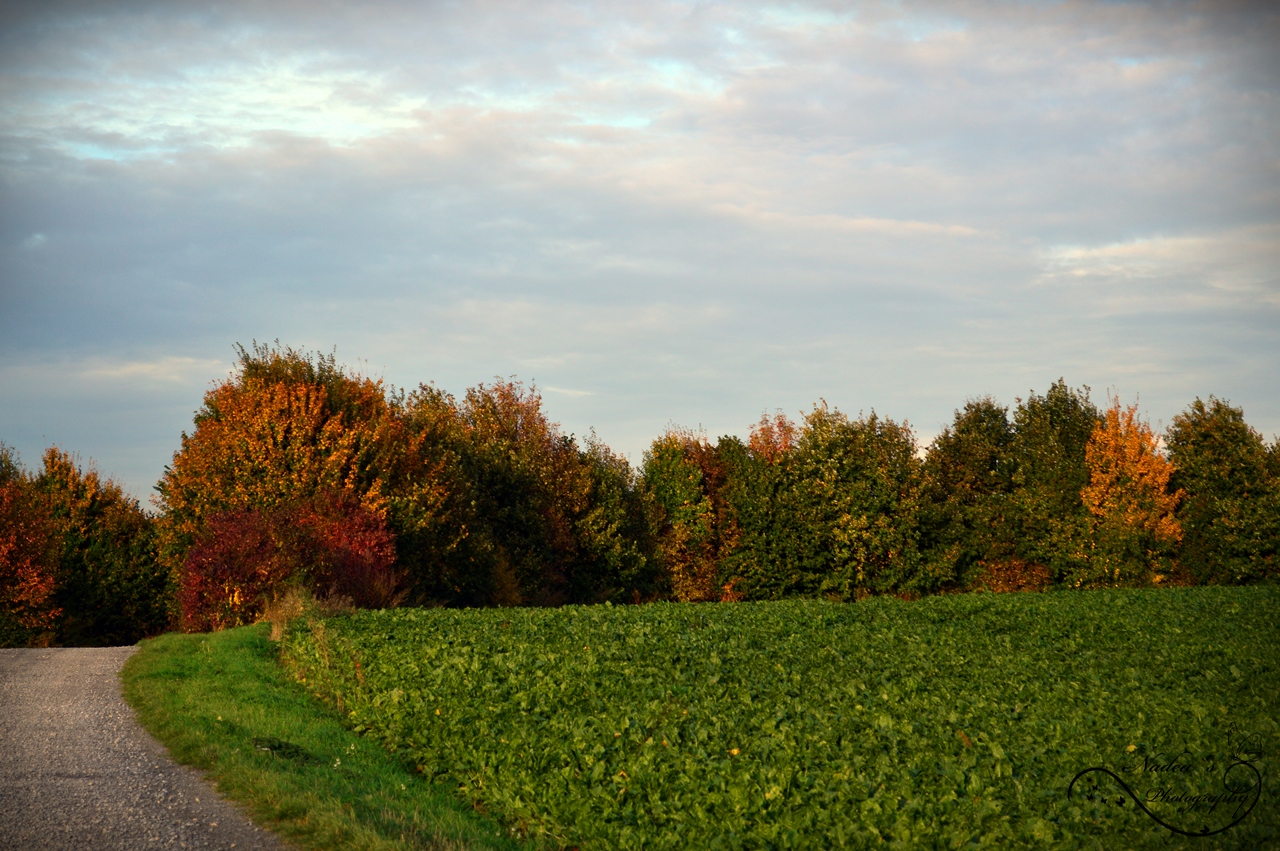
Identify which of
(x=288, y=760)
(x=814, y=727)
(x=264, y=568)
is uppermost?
(x=264, y=568)

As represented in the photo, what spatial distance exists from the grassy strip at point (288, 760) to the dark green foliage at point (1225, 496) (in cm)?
4800

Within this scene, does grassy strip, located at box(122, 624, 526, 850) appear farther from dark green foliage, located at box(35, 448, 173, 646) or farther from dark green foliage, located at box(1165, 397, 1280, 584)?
dark green foliage, located at box(1165, 397, 1280, 584)

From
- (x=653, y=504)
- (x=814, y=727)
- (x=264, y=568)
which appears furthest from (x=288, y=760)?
(x=653, y=504)

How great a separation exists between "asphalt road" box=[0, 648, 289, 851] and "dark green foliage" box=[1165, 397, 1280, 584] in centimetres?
5074

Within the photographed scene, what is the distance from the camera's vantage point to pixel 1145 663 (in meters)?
17.1

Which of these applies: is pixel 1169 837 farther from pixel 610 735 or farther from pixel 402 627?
pixel 402 627

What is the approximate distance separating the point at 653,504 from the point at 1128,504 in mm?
27165

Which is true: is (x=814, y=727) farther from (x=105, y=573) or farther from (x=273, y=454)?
(x=105, y=573)

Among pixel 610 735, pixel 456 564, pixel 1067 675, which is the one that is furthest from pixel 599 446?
pixel 610 735

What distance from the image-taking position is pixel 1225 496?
49.2m

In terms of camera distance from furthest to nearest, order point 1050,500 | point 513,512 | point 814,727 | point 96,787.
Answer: point 1050,500 → point 513,512 → point 814,727 → point 96,787

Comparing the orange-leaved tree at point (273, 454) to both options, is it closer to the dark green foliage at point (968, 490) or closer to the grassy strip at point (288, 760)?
the grassy strip at point (288, 760)

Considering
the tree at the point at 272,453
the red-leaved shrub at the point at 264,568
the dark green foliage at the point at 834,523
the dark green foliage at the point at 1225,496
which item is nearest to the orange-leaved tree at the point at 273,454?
the tree at the point at 272,453

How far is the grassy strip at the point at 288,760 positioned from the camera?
888cm
